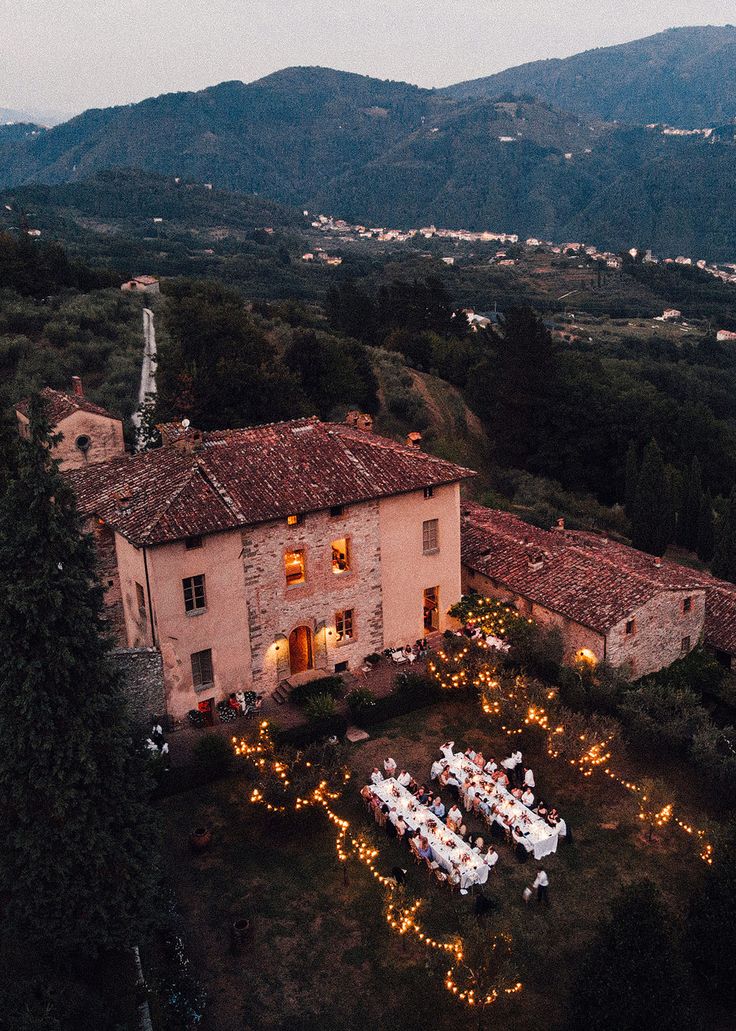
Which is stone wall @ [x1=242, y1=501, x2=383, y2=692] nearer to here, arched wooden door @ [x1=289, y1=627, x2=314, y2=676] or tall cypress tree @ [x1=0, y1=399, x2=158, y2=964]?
arched wooden door @ [x1=289, y1=627, x2=314, y2=676]

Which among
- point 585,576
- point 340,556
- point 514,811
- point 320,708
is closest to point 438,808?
point 514,811

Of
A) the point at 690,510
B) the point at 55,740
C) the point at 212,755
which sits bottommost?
the point at 690,510

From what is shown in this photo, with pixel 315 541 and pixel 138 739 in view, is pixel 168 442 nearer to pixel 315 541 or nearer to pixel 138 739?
pixel 315 541

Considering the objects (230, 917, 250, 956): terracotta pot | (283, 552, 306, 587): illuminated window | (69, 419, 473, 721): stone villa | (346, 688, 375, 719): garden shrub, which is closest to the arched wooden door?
(69, 419, 473, 721): stone villa

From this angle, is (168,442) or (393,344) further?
(393,344)

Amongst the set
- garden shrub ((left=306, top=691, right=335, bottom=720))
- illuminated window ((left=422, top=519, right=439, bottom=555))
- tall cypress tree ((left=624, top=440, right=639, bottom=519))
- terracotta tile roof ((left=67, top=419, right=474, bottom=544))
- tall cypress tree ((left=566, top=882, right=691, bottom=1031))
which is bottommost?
tall cypress tree ((left=624, top=440, right=639, bottom=519))

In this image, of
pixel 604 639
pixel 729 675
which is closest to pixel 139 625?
pixel 604 639

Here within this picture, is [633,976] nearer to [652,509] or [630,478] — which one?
[652,509]
